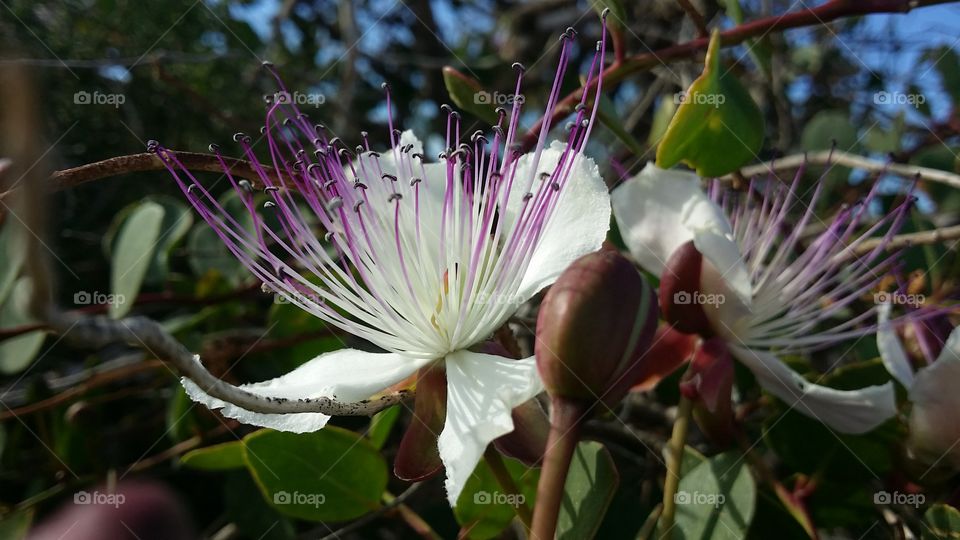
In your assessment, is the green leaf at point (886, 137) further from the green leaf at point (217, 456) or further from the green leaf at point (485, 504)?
the green leaf at point (217, 456)

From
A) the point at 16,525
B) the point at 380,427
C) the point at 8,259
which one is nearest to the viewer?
the point at 380,427

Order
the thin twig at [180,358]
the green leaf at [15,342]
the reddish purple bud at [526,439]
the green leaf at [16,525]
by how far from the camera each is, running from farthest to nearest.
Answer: the green leaf at [15,342] → the green leaf at [16,525] → the reddish purple bud at [526,439] → the thin twig at [180,358]

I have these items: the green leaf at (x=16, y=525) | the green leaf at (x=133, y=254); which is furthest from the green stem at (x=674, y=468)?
the green leaf at (x=16, y=525)

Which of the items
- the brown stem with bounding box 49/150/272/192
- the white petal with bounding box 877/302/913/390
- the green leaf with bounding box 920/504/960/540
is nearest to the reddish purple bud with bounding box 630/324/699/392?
the white petal with bounding box 877/302/913/390

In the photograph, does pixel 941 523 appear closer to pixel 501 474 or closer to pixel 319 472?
pixel 501 474

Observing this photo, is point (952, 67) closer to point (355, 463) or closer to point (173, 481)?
point (355, 463)

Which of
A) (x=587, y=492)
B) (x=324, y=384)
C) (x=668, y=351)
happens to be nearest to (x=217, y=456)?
(x=324, y=384)

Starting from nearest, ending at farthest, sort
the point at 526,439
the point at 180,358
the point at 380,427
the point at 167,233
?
the point at 180,358 < the point at 526,439 < the point at 380,427 < the point at 167,233
